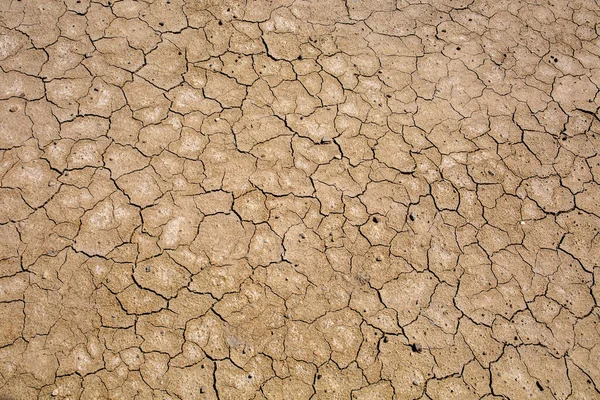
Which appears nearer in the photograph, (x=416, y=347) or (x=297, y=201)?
(x=416, y=347)

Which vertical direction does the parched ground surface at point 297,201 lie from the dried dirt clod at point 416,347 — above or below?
above

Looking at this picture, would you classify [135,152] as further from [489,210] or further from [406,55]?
[489,210]

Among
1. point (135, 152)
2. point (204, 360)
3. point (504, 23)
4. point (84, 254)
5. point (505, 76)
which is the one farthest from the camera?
point (504, 23)

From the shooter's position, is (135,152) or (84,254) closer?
(84,254)

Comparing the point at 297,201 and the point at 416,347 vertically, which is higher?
the point at 297,201

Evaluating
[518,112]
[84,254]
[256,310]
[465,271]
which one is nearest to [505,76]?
[518,112]

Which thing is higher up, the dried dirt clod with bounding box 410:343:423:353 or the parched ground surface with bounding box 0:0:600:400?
the parched ground surface with bounding box 0:0:600:400

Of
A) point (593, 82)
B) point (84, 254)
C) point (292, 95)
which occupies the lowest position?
point (84, 254)

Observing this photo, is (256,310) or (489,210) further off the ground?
(489,210)
